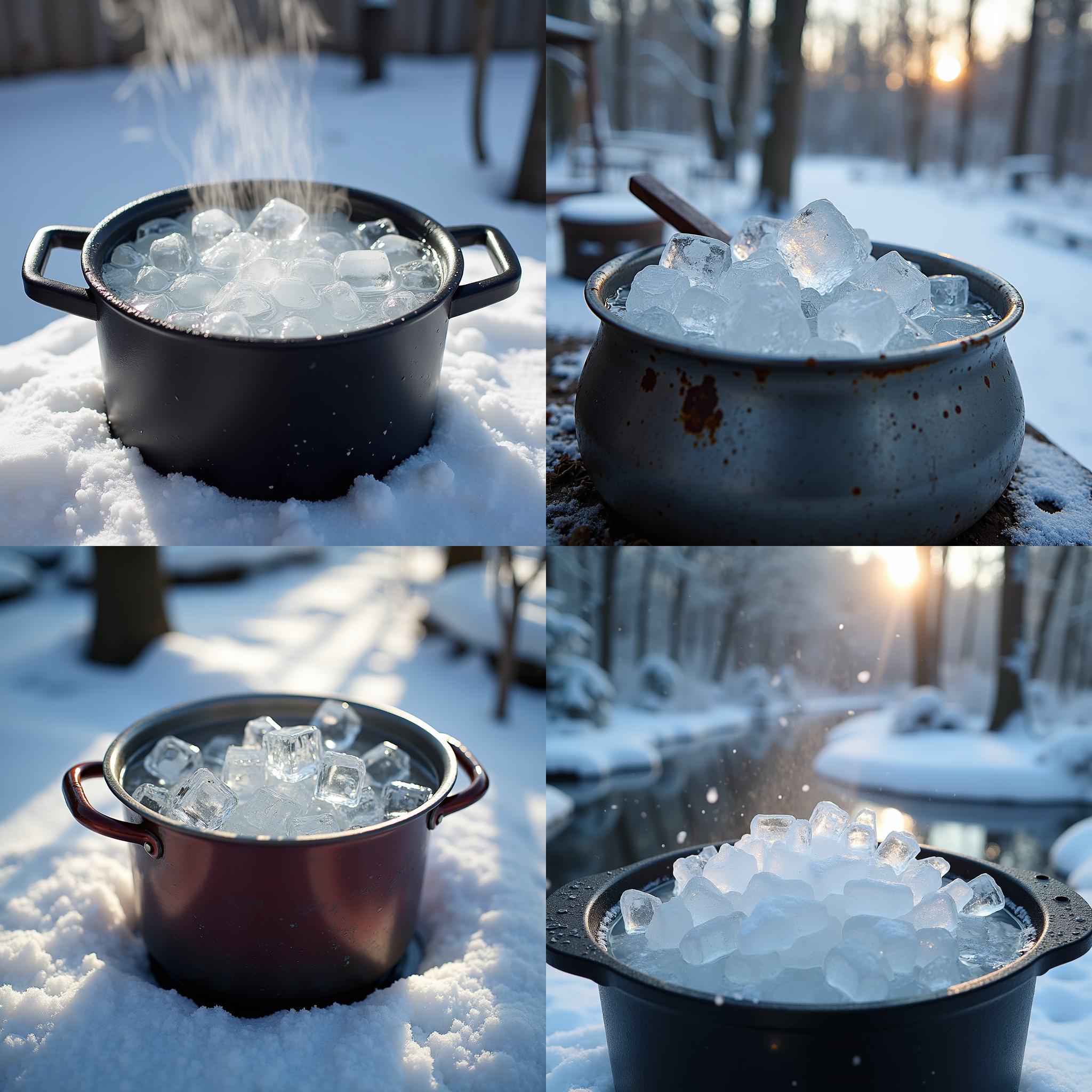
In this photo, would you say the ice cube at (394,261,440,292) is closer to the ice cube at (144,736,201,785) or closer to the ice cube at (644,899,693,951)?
the ice cube at (144,736,201,785)

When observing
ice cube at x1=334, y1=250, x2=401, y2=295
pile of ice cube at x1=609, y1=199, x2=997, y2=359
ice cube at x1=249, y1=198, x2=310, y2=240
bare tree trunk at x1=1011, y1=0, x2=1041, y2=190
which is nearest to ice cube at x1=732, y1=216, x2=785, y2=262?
pile of ice cube at x1=609, y1=199, x2=997, y2=359

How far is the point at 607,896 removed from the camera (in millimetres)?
1452

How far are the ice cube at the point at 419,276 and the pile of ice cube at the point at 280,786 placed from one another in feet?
2.58

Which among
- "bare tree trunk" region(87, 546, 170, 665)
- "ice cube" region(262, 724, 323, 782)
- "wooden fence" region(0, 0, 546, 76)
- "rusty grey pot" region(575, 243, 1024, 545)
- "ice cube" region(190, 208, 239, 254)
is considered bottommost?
"bare tree trunk" region(87, 546, 170, 665)

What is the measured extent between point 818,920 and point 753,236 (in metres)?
1.10

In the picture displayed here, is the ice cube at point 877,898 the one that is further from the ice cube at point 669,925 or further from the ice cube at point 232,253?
the ice cube at point 232,253

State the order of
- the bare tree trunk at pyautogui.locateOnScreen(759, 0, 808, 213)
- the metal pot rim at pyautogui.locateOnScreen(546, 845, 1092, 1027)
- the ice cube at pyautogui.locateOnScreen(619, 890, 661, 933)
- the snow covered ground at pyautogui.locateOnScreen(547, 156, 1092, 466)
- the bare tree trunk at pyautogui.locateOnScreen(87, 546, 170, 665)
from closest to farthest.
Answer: the metal pot rim at pyautogui.locateOnScreen(546, 845, 1092, 1027), the ice cube at pyautogui.locateOnScreen(619, 890, 661, 933), the snow covered ground at pyautogui.locateOnScreen(547, 156, 1092, 466), the bare tree trunk at pyautogui.locateOnScreen(87, 546, 170, 665), the bare tree trunk at pyautogui.locateOnScreen(759, 0, 808, 213)

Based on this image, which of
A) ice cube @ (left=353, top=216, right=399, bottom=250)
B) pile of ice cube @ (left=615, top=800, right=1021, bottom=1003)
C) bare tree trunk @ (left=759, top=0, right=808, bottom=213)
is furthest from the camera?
bare tree trunk @ (left=759, top=0, right=808, bottom=213)

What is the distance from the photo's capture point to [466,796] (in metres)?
1.53

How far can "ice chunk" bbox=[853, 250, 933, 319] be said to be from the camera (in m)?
1.48

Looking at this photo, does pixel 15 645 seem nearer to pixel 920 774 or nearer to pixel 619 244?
pixel 619 244

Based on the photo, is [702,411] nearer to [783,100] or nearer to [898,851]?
[898,851]

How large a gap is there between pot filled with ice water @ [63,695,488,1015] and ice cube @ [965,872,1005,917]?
0.75 metres

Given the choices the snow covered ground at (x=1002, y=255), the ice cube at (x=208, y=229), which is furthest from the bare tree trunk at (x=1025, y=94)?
the ice cube at (x=208, y=229)
